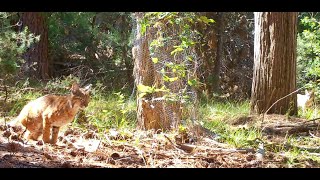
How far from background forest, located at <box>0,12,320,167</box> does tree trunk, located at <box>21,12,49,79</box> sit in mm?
14

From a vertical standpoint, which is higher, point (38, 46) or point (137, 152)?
point (38, 46)

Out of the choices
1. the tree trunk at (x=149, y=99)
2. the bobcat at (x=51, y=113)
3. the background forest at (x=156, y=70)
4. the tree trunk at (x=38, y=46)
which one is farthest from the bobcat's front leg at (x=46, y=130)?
the tree trunk at (x=38, y=46)

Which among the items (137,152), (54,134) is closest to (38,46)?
(54,134)

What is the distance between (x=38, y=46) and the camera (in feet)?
22.6

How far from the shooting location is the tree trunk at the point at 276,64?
5.08 metres

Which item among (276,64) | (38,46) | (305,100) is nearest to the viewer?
(276,64)

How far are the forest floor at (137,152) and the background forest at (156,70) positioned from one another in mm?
48

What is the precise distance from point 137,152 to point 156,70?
82cm

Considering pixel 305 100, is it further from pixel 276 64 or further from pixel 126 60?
pixel 126 60

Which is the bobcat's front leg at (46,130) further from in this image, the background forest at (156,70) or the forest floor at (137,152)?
the background forest at (156,70)

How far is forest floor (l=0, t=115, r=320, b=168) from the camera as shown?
344 cm

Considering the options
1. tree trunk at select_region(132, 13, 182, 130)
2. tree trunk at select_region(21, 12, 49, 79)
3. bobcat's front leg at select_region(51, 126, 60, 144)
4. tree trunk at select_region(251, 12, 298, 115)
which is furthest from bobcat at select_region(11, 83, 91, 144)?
tree trunk at select_region(21, 12, 49, 79)

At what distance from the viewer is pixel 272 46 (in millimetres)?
5102
